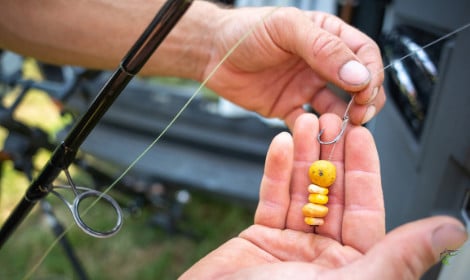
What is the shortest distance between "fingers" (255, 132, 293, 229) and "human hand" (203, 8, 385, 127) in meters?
0.17

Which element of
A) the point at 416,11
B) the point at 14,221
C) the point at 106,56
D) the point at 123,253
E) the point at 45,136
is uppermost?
the point at 416,11

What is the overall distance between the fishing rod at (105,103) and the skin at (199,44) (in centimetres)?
41

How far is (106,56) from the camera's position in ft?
4.05

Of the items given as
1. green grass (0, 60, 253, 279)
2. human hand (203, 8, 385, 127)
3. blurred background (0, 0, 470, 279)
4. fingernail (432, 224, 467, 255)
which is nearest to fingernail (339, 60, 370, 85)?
human hand (203, 8, 385, 127)

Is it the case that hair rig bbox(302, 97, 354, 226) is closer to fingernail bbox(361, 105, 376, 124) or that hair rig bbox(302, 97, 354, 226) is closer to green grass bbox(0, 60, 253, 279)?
fingernail bbox(361, 105, 376, 124)

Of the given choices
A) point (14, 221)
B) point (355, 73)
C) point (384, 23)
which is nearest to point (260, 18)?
point (355, 73)

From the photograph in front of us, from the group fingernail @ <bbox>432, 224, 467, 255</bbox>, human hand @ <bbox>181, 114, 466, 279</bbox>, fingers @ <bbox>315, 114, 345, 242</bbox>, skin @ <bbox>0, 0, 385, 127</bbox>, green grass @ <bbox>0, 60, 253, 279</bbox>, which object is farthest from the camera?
green grass @ <bbox>0, 60, 253, 279</bbox>

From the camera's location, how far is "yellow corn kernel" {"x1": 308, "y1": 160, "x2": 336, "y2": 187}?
31.7 inches

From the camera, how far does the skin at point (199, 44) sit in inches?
41.4

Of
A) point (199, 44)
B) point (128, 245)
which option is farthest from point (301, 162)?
point (128, 245)

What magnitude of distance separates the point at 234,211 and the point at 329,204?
1443 mm

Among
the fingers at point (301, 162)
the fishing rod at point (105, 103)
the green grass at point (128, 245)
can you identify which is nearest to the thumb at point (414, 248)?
the fingers at point (301, 162)

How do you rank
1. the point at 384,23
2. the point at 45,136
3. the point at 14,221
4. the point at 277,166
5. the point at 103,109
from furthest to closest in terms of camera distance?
the point at 45,136
the point at 384,23
the point at 14,221
the point at 277,166
the point at 103,109

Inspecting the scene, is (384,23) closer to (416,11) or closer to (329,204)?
(416,11)
